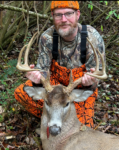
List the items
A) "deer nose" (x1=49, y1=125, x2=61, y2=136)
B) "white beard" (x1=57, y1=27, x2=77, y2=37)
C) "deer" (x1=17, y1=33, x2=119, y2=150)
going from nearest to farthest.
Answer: "deer nose" (x1=49, y1=125, x2=61, y2=136) → "deer" (x1=17, y1=33, x2=119, y2=150) → "white beard" (x1=57, y1=27, x2=77, y2=37)

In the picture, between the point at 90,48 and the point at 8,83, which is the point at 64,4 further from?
the point at 8,83

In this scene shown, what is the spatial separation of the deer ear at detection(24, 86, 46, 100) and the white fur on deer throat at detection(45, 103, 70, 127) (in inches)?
13.9

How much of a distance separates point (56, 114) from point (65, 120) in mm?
373

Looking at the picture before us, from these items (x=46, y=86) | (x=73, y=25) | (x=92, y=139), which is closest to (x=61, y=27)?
(x=73, y=25)

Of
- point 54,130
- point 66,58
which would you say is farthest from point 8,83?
point 54,130

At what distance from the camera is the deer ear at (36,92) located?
326 cm

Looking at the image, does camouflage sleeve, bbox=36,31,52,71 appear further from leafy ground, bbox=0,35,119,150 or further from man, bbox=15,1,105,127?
leafy ground, bbox=0,35,119,150

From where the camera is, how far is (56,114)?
2859mm

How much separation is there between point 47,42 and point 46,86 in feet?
3.95

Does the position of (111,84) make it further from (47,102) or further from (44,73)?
(47,102)

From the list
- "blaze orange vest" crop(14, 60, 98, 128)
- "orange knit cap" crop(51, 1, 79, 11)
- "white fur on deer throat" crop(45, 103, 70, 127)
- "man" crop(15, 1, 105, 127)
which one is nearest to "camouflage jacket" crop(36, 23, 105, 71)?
"man" crop(15, 1, 105, 127)

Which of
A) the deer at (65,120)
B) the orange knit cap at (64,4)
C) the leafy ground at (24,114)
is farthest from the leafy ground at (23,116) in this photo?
the orange knit cap at (64,4)

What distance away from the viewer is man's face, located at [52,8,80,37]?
3623 millimetres

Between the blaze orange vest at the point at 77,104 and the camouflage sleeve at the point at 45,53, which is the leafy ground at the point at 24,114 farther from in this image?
the camouflage sleeve at the point at 45,53
